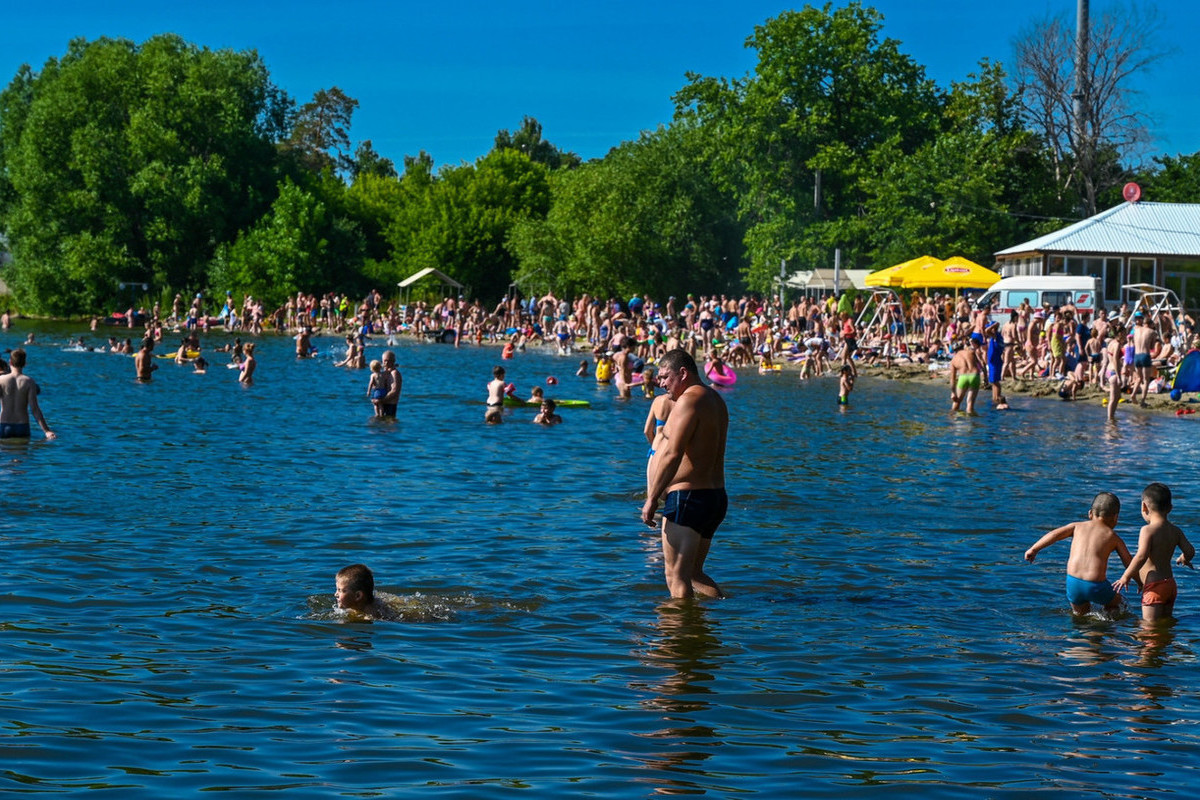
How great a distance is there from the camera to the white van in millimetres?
39406

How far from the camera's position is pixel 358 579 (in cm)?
998

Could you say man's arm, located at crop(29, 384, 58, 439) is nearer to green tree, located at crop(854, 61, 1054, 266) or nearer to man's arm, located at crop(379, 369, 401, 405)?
man's arm, located at crop(379, 369, 401, 405)

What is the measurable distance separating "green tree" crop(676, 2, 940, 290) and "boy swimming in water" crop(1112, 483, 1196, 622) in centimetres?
4521

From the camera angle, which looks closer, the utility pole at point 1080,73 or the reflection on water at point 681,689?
the reflection on water at point 681,689

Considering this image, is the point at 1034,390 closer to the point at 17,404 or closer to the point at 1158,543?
the point at 17,404

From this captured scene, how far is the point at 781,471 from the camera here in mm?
19438

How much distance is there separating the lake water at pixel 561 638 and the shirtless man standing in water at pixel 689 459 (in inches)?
31.2

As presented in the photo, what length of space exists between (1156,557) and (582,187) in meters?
53.1

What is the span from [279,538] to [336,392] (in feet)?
65.7

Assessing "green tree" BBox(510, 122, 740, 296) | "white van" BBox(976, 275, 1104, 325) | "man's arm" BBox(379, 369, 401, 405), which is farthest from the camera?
"green tree" BBox(510, 122, 740, 296)

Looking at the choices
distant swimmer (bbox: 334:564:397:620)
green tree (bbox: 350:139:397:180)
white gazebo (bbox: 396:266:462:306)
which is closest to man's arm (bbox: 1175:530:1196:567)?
distant swimmer (bbox: 334:564:397:620)

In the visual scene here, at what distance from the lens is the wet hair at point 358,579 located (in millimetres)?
9984

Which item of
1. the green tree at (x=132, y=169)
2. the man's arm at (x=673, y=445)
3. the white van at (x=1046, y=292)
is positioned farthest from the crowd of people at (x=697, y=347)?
the green tree at (x=132, y=169)

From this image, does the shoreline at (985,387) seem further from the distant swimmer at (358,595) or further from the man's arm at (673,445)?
the distant swimmer at (358,595)
